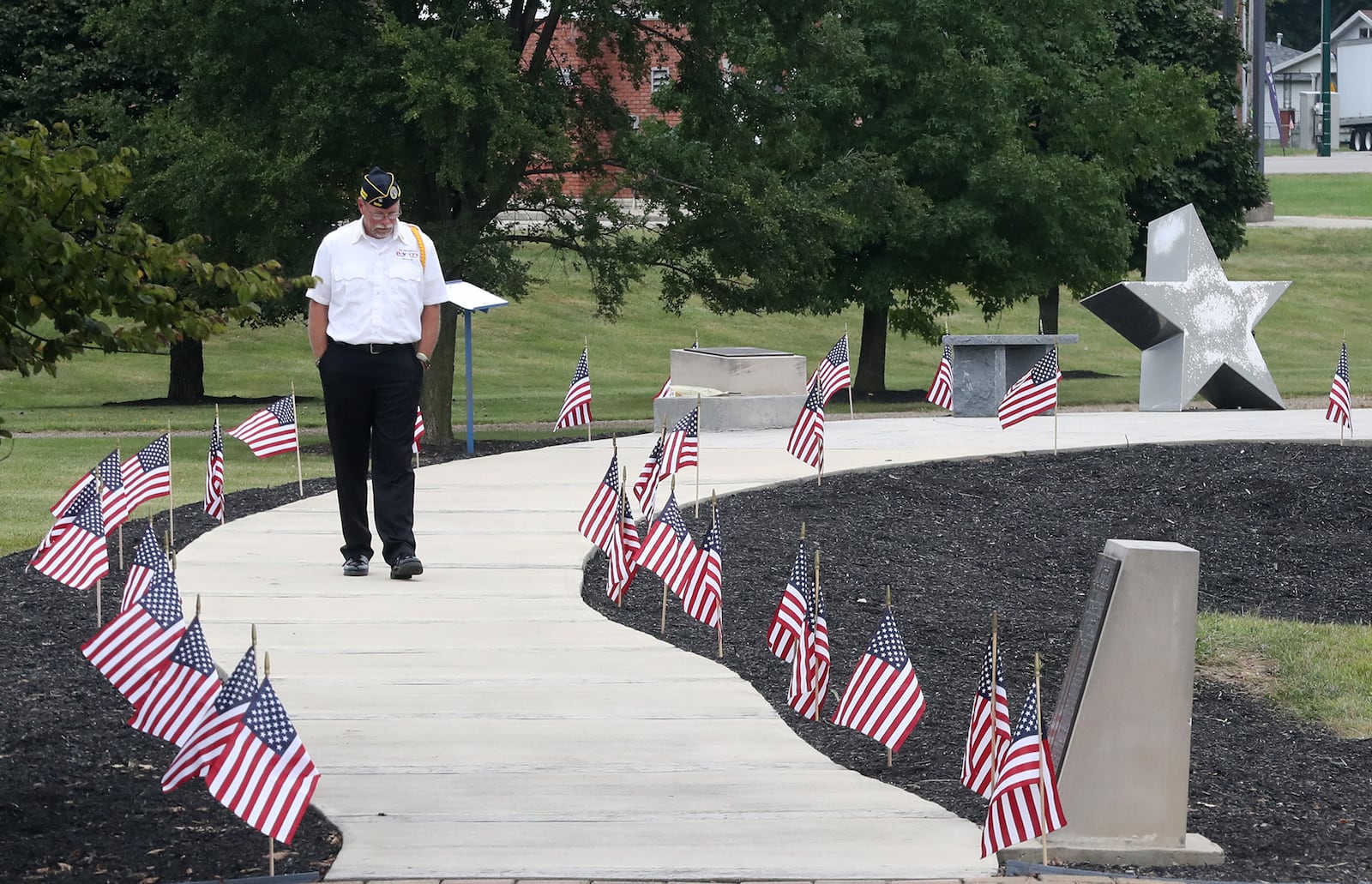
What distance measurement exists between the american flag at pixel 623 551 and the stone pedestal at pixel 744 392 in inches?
334

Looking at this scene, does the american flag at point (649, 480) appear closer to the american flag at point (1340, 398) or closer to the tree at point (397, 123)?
the tree at point (397, 123)

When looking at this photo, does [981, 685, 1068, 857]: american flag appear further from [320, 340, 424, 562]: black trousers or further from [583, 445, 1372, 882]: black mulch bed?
[320, 340, 424, 562]: black trousers

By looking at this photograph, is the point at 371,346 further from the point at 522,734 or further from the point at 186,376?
the point at 186,376

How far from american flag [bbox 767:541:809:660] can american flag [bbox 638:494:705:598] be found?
81 cm

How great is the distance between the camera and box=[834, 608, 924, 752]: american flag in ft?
19.7

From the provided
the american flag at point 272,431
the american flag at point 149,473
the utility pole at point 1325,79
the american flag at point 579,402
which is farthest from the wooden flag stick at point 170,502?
the utility pole at point 1325,79

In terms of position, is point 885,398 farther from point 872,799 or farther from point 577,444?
point 872,799

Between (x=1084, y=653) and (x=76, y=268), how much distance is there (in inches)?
120

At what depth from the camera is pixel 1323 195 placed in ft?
219

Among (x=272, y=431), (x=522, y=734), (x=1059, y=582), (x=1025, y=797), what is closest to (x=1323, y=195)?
(x=1059, y=582)

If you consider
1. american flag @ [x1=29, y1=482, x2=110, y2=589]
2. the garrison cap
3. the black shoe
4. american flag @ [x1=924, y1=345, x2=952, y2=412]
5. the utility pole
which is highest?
the utility pole

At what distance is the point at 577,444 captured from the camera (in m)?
16.8

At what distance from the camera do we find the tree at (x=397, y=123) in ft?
55.8

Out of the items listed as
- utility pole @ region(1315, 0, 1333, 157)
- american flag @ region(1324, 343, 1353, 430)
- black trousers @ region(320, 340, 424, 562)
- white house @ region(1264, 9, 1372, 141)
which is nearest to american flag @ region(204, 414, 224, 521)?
black trousers @ region(320, 340, 424, 562)
